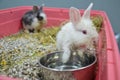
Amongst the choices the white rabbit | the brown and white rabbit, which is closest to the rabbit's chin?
the white rabbit

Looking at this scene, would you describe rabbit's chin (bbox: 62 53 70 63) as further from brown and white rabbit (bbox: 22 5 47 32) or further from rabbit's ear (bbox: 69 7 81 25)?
brown and white rabbit (bbox: 22 5 47 32)

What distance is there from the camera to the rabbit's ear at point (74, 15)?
2.71 feet

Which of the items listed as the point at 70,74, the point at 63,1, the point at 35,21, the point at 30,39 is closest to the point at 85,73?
the point at 70,74

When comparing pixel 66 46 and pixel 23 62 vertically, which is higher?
pixel 66 46

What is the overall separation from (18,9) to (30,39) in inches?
16.0

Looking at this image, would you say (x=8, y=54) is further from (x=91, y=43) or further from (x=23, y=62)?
(x=91, y=43)

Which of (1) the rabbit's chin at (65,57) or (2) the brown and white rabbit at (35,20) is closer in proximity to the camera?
(1) the rabbit's chin at (65,57)

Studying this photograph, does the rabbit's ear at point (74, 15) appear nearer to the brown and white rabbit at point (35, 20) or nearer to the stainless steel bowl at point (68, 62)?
the stainless steel bowl at point (68, 62)

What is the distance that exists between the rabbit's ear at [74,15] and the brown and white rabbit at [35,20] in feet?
2.35

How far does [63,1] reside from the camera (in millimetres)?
2121

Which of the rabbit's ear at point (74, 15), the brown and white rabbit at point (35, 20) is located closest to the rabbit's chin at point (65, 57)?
the rabbit's ear at point (74, 15)

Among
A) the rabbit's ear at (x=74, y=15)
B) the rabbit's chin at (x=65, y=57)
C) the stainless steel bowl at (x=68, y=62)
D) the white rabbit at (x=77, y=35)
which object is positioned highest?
the rabbit's ear at (x=74, y=15)

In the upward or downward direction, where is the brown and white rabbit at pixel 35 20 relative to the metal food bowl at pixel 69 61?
upward

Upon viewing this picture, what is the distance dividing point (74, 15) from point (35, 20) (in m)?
0.75
